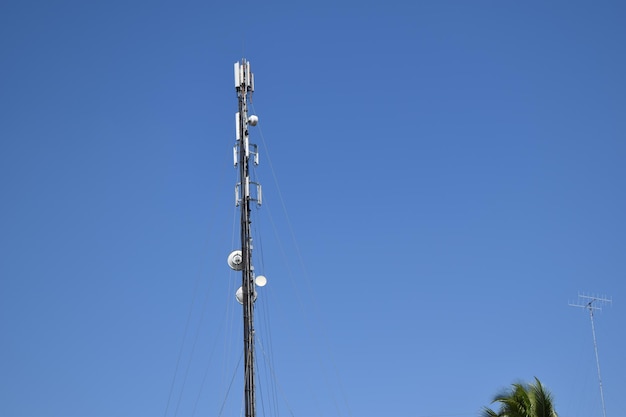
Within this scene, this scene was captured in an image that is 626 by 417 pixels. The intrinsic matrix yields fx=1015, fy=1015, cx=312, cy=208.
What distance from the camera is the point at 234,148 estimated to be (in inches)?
1784

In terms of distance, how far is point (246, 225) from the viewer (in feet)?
143

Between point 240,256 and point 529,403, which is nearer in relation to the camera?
point 240,256

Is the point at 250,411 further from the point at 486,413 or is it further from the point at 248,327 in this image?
the point at 486,413

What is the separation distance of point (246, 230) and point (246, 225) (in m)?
0.22

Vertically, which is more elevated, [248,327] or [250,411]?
[248,327]

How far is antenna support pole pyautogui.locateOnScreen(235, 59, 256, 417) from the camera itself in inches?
1635

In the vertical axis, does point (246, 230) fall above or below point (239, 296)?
above

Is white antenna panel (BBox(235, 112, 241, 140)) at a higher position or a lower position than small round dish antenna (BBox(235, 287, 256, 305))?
higher

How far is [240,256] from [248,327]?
314 cm

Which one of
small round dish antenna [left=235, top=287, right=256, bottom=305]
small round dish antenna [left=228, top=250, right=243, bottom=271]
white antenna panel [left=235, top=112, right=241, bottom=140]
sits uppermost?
white antenna panel [left=235, top=112, right=241, bottom=140]

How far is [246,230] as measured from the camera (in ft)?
143

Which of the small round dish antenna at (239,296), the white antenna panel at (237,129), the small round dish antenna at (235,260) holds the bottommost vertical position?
the small round dish antenna at (239,296)

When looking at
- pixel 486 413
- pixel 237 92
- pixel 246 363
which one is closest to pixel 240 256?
pixel 246 363

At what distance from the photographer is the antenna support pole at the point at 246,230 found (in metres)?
41.5
